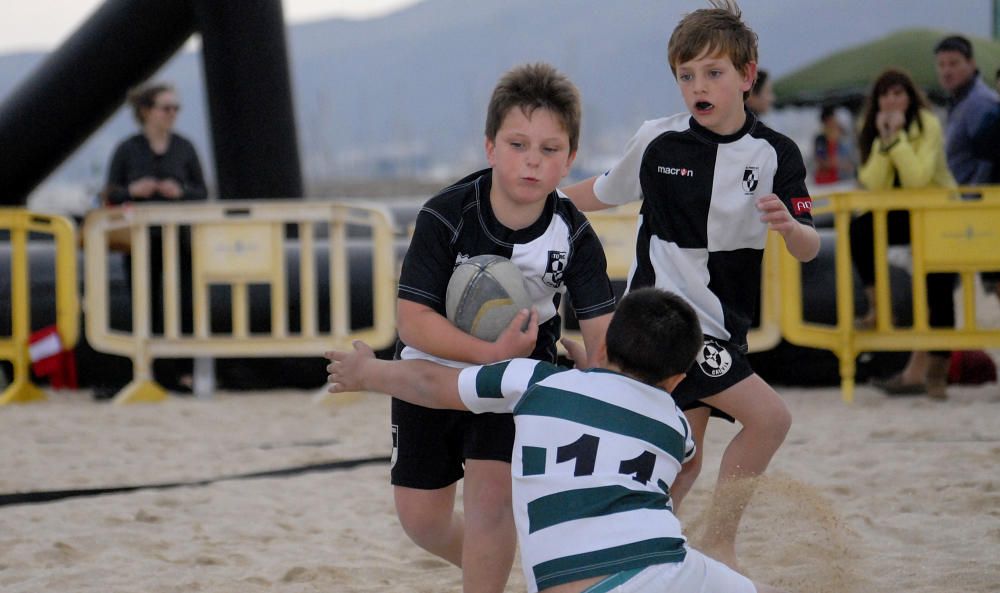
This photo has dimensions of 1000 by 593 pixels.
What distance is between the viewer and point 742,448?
410 centimetres

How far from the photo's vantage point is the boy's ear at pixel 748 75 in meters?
3.96

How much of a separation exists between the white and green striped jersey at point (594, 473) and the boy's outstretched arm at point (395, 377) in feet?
1.17

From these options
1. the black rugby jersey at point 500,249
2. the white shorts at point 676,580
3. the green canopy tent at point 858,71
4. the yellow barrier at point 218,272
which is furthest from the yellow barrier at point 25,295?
the green canopy tent at point 858,71

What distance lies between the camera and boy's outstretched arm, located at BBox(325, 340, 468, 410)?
3.38 metres

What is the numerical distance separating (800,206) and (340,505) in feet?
9.14

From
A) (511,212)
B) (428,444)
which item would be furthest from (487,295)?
(428,444)

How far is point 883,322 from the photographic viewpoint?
870cm

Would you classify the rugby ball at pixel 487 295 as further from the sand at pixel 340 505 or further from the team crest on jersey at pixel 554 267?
the sand at pixel 340 505

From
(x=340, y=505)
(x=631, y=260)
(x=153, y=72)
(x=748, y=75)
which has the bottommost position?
(x=340, y=505)

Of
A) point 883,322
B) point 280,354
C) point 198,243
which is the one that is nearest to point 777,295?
point 883,322

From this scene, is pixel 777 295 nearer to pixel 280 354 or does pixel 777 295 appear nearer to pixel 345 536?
pixel 280 354

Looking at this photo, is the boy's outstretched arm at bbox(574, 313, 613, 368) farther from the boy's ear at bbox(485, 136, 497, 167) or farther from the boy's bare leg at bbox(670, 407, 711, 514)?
the boy's bare leg at bbox(670, 407, 711, 514)

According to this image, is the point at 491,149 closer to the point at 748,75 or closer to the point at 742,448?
the point at 748,75

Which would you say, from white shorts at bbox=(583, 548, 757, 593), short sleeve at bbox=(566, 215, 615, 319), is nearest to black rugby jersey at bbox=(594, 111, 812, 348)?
short sleeve at bbox=(566, 215, 615, 319)
